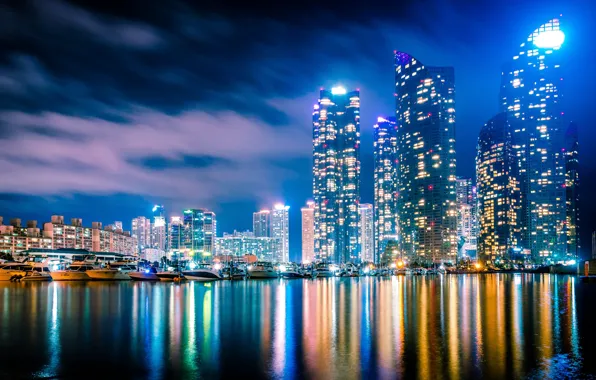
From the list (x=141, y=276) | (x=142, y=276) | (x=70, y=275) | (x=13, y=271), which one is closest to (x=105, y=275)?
(x=141, y=276)

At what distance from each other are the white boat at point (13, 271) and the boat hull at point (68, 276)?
5.75 meters

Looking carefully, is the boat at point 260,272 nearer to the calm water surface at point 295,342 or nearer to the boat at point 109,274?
the boat at point 109,274

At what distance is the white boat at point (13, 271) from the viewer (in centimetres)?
10162

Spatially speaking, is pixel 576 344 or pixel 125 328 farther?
pixel 125 328

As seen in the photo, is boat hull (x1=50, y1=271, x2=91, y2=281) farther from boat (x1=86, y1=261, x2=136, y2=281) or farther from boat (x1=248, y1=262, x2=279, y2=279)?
boat (x1=248, y1=262, x2=279, y2=279)

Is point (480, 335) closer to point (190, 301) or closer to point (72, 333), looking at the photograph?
point (72, 333)

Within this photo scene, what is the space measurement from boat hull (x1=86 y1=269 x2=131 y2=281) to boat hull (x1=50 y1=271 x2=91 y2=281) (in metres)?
2.10

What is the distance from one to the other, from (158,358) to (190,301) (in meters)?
29.6

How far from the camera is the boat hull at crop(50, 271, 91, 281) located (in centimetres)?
10362

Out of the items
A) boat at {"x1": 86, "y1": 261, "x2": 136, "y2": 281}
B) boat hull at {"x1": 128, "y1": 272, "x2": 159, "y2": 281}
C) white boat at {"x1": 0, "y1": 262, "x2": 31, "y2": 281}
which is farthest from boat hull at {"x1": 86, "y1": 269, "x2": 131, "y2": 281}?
white boat at {"x1": 0, "y1": 262, "x2": 31, "y2": 281}

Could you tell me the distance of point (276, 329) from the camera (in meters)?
33.2

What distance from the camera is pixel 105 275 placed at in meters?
101

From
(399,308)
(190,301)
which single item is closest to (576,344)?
(399,308)

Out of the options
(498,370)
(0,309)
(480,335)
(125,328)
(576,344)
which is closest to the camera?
(498,370)
